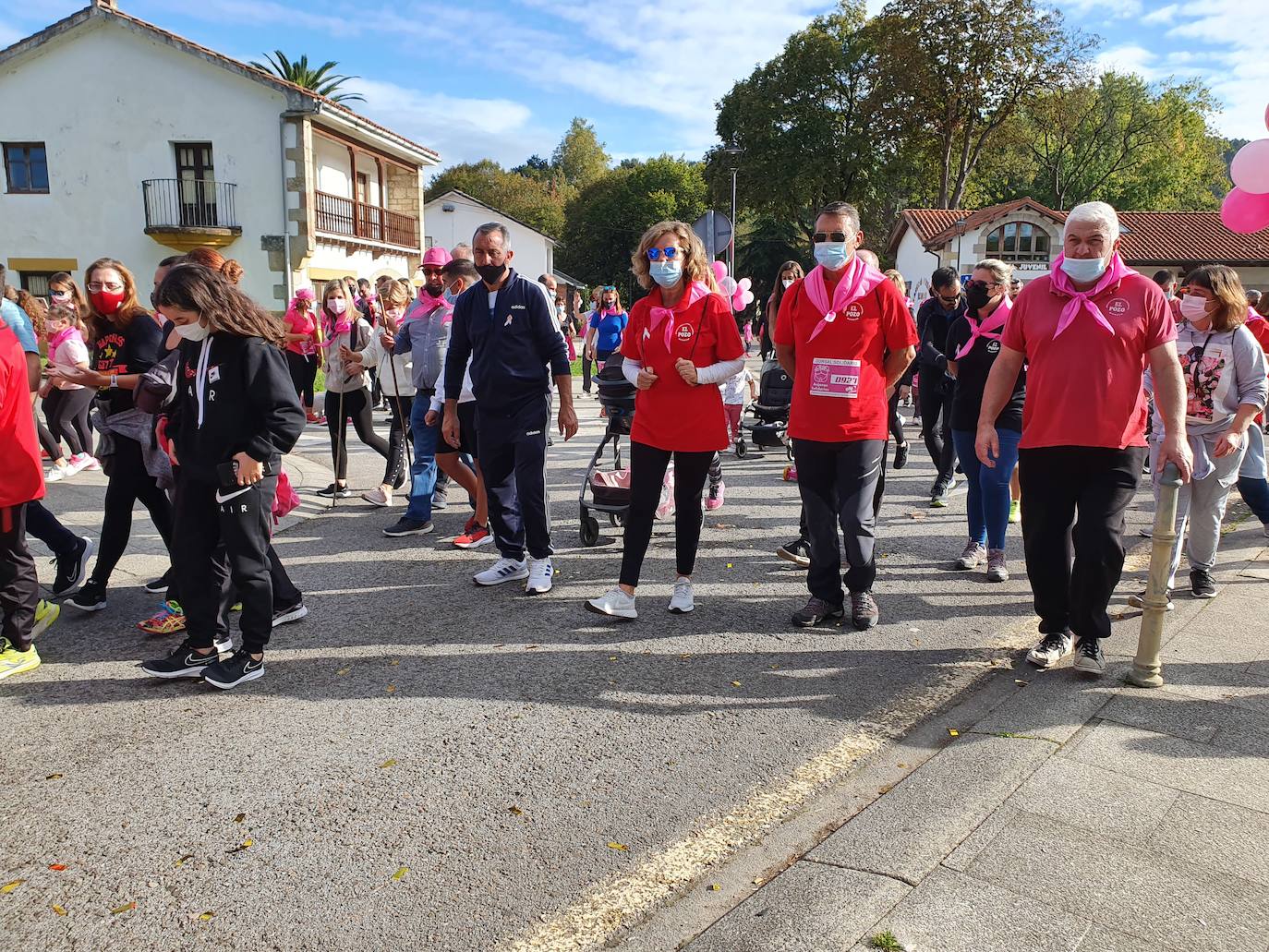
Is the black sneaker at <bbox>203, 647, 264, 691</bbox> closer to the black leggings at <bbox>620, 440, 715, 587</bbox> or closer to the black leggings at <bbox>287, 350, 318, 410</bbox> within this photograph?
the black leggings at <bbox>620, 440, 715, 587</bbox>

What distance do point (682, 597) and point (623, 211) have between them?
6870cm

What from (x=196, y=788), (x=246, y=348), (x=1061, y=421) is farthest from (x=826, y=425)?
(x=196, y=788)

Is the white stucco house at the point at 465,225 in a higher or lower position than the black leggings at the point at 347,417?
higher

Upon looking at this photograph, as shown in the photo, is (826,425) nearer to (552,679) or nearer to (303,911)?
(552,679)

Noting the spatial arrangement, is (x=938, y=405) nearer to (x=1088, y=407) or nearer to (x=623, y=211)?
(x=1088, y=407)

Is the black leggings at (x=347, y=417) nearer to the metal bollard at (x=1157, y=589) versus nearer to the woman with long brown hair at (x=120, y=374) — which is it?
the woman with long brown hair at (x=120, y=374)

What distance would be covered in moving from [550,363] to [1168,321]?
3271mm

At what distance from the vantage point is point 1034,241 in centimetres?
4284

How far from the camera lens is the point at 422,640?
5027 mm

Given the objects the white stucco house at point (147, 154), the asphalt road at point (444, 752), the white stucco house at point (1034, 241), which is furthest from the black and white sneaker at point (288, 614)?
the white stucco house at point (1034, 241)

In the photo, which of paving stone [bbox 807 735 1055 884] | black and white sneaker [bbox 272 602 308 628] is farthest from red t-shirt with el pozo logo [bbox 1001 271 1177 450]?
black and white sneaker [bbox 272 602 308 628]

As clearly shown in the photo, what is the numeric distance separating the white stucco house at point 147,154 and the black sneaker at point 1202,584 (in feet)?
85.0

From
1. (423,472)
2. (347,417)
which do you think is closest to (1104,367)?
(423,472)

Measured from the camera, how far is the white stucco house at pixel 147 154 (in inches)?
1058
